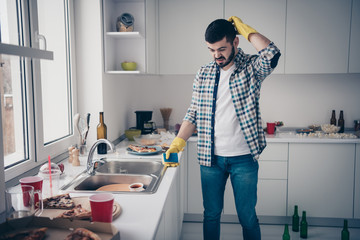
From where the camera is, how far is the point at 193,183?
301 cm

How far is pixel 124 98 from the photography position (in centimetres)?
311

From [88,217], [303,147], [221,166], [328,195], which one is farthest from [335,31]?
[88,217]

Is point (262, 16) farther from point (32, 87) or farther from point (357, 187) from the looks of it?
point (32, 87)

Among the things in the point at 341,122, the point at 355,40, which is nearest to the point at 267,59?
the point at 355,40

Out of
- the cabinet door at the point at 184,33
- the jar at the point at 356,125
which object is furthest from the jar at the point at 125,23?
the jar at the point at 356,125

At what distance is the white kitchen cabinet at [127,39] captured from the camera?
2.59 metres

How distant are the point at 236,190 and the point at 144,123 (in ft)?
4.34

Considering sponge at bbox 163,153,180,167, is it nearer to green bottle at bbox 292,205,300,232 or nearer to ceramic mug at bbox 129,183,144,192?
ceramic mug at bbox 129,183,144,192

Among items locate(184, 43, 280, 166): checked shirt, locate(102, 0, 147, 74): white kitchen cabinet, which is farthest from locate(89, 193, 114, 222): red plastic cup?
locate(102, 0, 147, 74): white kitchen cabinet

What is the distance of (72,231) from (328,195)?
103 inches

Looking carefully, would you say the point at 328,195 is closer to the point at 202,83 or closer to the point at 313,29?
the point at 313,29

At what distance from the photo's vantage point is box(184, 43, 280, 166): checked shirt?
6.24ft

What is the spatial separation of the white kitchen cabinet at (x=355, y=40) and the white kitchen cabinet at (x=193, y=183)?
1.65 m

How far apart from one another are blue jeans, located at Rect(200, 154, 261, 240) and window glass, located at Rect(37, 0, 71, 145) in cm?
105
